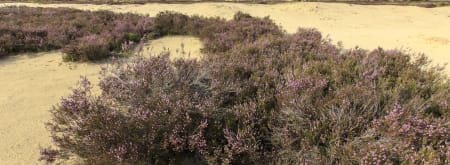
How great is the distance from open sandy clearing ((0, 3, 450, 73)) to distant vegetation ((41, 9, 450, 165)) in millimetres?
4360

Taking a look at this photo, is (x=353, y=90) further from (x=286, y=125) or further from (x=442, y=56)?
(x=442, y=56)

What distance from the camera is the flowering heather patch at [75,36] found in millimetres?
7775

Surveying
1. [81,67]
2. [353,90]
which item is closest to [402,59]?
[353,90]

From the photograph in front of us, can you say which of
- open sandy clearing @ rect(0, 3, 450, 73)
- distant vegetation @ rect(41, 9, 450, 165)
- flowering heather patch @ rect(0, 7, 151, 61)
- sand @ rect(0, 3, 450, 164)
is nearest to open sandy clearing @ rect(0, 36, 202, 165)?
sand @ rect(0, 3, 450, 164)

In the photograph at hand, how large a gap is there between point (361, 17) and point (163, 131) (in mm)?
15761

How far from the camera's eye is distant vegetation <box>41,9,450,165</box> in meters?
2.78

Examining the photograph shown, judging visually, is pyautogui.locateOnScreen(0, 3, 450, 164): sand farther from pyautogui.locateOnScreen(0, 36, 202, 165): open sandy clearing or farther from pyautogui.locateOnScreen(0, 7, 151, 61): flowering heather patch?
pyautogui.locateOnScreen(0, 7, 151, 61): flowering heather patch

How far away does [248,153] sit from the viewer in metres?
2.99

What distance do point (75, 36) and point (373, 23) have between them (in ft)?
41.9

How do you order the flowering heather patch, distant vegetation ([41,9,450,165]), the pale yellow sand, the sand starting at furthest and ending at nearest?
the flowering heather patch < the sand < the pale yellow sand < distant vegetation ([41,9,450,165])

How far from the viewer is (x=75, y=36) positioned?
970 cm

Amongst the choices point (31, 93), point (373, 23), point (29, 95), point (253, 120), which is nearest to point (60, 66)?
point (31, 93)

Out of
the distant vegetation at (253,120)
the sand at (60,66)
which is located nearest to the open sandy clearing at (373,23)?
the sand at (60,66)

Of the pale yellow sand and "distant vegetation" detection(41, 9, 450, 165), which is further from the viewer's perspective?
the pale yellow sand
